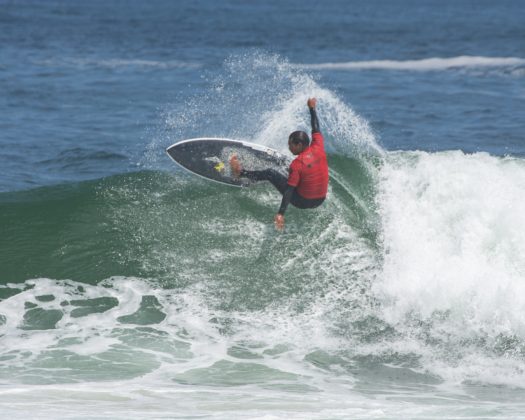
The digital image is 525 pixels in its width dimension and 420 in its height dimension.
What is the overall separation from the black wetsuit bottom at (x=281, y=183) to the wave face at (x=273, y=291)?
0.65 m

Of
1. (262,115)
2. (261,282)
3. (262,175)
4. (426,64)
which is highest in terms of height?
(426,64)

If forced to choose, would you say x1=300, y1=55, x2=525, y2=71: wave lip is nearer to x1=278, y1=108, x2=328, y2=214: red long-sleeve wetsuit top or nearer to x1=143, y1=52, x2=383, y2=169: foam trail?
x1=143, y1=52, x2=383, y2=169: foam trail

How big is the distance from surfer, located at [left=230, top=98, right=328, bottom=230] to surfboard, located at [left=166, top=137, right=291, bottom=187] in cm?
101

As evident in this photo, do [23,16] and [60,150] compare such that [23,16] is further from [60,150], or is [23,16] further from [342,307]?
[342,307]

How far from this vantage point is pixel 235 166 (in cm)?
1319

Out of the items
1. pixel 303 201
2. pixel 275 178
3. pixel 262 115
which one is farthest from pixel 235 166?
pixel 262 115

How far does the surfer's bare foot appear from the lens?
13.1 meters

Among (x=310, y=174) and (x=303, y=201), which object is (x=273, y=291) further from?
(x=310, y=174)

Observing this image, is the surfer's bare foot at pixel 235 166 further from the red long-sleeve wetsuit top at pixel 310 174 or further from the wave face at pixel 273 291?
the red long-sleeve wetsuit top at pixel 310 174

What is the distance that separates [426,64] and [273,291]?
3051 centimetres

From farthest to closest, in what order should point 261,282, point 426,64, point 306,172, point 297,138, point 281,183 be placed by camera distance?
1. point 426,64
2. point 281,183
3. point 261,282
4. point 306,172
5. point 297,138

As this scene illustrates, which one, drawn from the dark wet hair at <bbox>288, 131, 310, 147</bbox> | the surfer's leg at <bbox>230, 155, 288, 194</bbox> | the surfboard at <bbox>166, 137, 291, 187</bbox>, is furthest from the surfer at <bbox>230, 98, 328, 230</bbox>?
the surfboard at <bbox>166, 137, 291, 187</bbox>

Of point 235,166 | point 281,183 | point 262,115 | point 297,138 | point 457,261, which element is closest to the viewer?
point 297,138

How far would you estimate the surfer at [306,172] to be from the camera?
11070 millimetres
